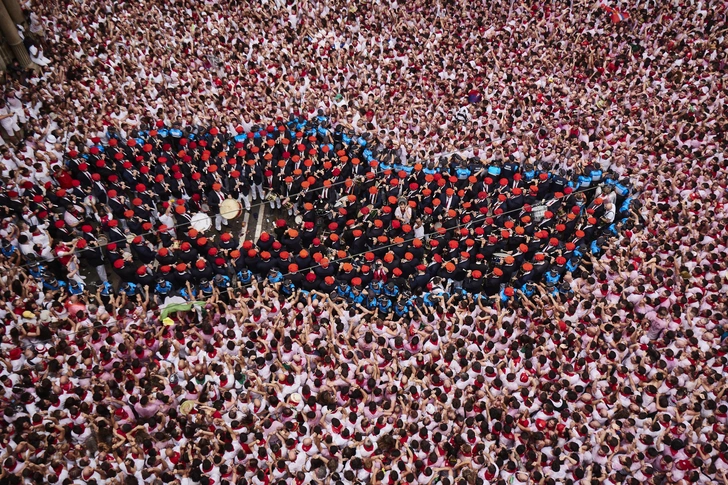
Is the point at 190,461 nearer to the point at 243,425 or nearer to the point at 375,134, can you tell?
the point at 243,425

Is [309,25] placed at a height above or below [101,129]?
above

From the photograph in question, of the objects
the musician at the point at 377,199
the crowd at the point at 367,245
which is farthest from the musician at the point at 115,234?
the musician at the point at 377,199

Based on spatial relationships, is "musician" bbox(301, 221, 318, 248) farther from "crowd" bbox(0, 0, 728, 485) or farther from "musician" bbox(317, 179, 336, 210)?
"musician" bbox(317, 179, 336, 210)

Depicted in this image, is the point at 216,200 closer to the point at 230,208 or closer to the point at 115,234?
the point at 230,208

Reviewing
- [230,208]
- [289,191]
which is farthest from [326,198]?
[230,208]

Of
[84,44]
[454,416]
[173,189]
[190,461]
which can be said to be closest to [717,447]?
[454,416]
